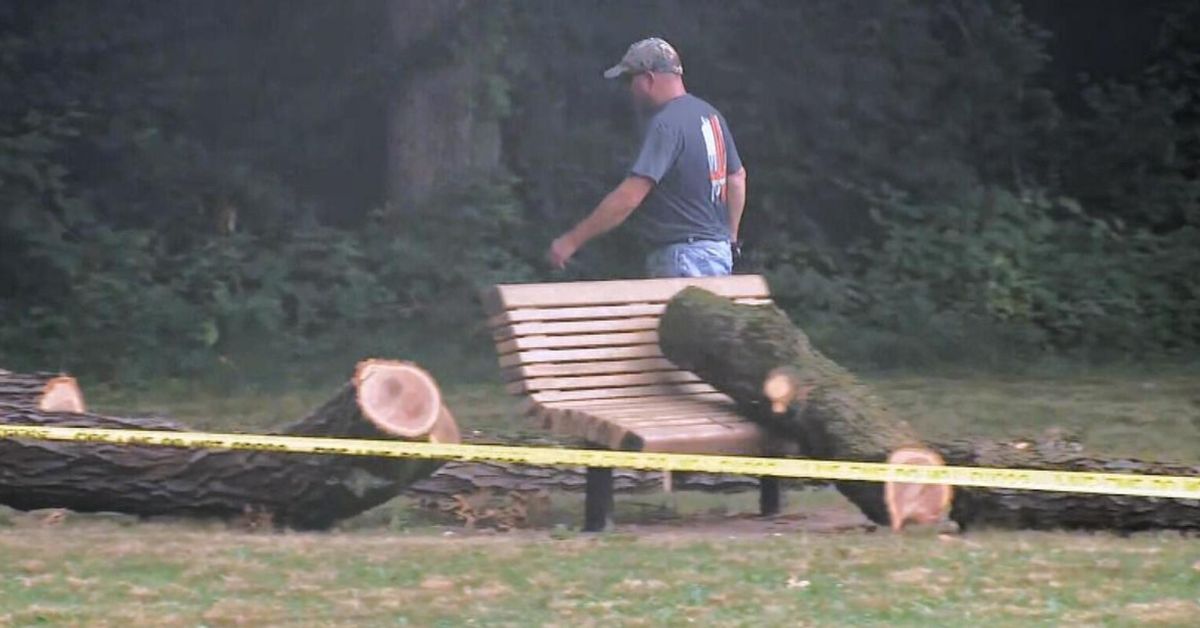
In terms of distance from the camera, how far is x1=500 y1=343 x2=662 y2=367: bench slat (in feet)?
25.8

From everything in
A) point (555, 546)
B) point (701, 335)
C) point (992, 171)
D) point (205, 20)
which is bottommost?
point (555, 546)

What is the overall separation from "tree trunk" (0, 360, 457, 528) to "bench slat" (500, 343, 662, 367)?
1.68ft

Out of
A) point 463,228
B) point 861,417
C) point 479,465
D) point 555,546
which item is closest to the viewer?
point 555,546

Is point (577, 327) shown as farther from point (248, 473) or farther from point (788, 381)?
point (248, 473)

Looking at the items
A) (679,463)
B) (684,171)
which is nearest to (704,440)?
(679,463)

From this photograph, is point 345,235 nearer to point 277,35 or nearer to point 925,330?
point 277,35

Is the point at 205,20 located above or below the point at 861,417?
above

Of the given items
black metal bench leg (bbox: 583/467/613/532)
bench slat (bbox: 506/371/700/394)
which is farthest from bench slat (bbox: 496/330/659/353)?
black metal bench leg (bbox: 583/467/613/532)

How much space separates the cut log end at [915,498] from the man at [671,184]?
163 cm

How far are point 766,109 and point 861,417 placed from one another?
903cm

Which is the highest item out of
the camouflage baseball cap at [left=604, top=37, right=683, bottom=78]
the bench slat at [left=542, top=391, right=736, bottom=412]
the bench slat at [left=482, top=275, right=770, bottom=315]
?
the camouflage baseball cap at [left=604, top=37, right=683, bottom=78]

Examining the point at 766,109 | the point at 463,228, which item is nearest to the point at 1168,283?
the point at 766,109

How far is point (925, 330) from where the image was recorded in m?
14.3

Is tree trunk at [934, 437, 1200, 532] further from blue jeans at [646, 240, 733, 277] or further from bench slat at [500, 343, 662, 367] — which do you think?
blue jeans at [646, 240, 733, 277]
